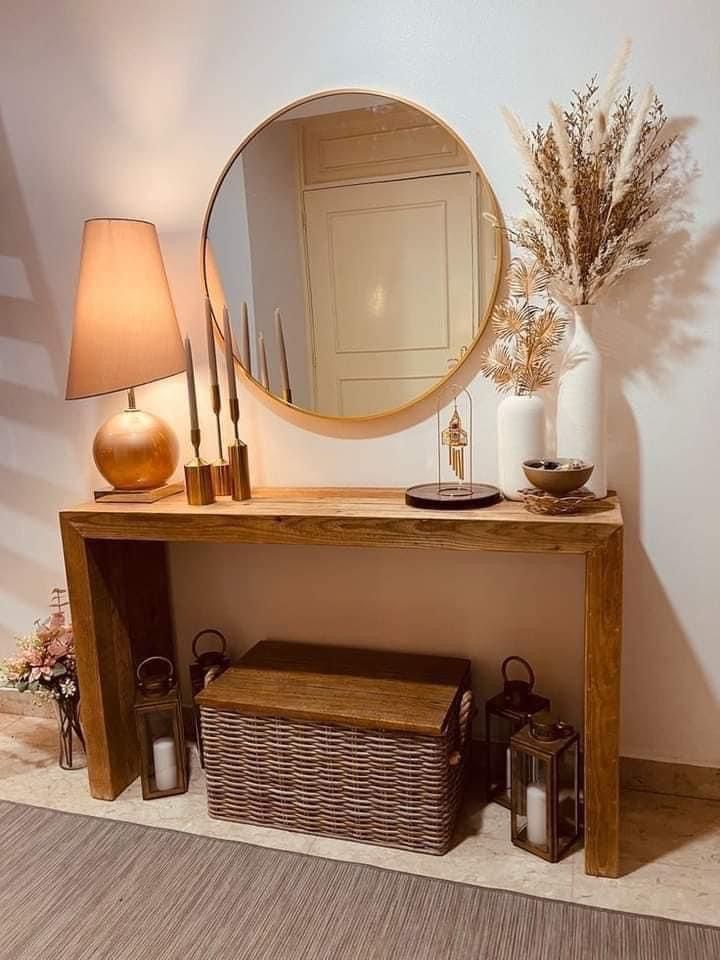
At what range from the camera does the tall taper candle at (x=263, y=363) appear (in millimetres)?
2110

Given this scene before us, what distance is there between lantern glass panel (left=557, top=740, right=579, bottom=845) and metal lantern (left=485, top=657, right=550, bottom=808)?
0.12 m

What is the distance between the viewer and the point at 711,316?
1790 mm

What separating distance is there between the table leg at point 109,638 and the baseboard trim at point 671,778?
4.35 feet

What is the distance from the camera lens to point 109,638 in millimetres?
2105

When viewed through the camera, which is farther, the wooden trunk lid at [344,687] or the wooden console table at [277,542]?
the wooden trunk lid at [344,687]

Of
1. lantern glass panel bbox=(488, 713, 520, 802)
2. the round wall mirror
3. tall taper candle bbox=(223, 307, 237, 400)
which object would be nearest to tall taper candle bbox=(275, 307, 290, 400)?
the round wall mirror

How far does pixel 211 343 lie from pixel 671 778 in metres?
1.61

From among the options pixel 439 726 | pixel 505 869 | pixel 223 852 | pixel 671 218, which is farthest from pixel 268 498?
pixel 671 218

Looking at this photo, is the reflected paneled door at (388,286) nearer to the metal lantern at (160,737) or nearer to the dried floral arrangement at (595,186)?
Answer: the dried floral arrangement at (595,186)

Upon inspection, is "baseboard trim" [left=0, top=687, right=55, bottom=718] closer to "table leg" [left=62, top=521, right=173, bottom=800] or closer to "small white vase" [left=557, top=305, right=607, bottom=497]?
"table leg" [left=62, top=521, right=173, bottom=800]

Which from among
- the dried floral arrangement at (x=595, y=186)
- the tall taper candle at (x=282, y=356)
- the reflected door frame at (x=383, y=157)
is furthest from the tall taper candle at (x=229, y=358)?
the dried floral arrangement at (x=595, y=186)

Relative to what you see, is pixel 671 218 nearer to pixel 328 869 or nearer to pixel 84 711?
pixel 328 869

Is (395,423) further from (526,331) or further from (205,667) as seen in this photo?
(205,667)

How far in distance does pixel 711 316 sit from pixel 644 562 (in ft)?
1.96
